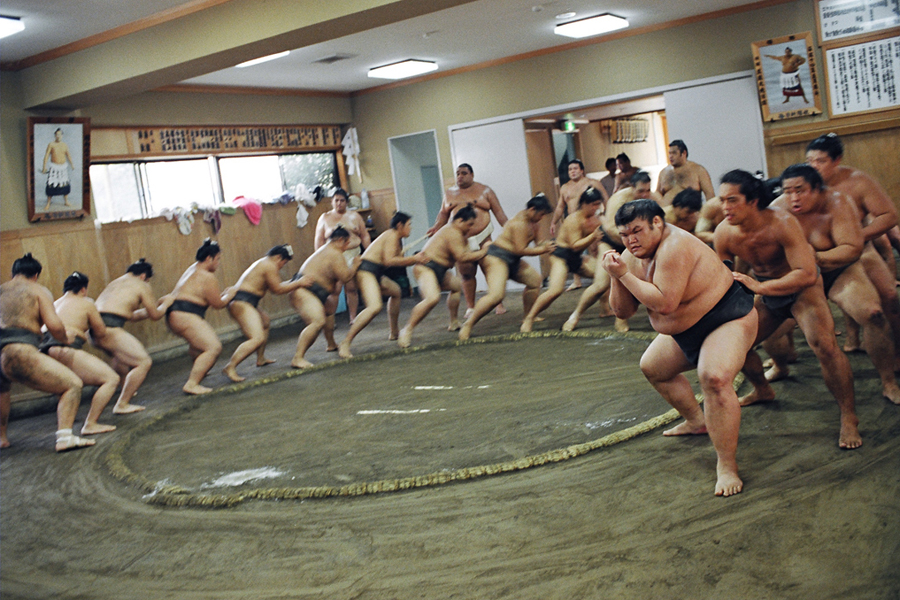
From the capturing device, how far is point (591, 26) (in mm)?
6371

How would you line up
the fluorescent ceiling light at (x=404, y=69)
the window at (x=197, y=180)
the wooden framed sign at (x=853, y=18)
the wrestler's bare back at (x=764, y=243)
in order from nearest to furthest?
the wrestler's bare back at (x=764, y=243) < the wooden framed sign at (x=853, y=18) < the window at (x=197, y=180) < the fluorescent ceiling light at (x=404, y=69)

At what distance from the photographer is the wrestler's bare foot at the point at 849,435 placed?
244 cm

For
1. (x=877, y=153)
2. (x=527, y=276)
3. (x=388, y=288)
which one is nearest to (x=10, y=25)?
(x=388, y=288)

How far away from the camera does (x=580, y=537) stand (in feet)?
6.91

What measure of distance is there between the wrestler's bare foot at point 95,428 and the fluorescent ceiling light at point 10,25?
2.25 m

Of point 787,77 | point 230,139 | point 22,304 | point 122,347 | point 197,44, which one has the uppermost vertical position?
point 197,44

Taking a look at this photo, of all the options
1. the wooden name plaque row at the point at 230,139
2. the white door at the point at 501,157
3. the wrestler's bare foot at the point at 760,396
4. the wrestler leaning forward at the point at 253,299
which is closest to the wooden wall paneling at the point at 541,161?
the white door at the point at 501,157

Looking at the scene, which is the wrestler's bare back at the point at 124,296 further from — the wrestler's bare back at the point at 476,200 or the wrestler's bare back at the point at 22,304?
the wrestler's bare back at the point at 476,200

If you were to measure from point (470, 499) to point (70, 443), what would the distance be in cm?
239

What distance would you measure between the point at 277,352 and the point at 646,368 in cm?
392

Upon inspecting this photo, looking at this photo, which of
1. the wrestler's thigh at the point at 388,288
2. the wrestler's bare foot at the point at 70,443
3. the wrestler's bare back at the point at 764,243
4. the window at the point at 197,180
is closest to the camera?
the wrestler's bare back at the point at 764,243

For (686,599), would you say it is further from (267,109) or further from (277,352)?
(267,109)

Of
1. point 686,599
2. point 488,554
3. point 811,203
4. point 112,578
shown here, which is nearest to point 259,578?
point 112,578

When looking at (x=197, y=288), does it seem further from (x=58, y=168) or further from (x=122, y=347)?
(x=58, y=168)
